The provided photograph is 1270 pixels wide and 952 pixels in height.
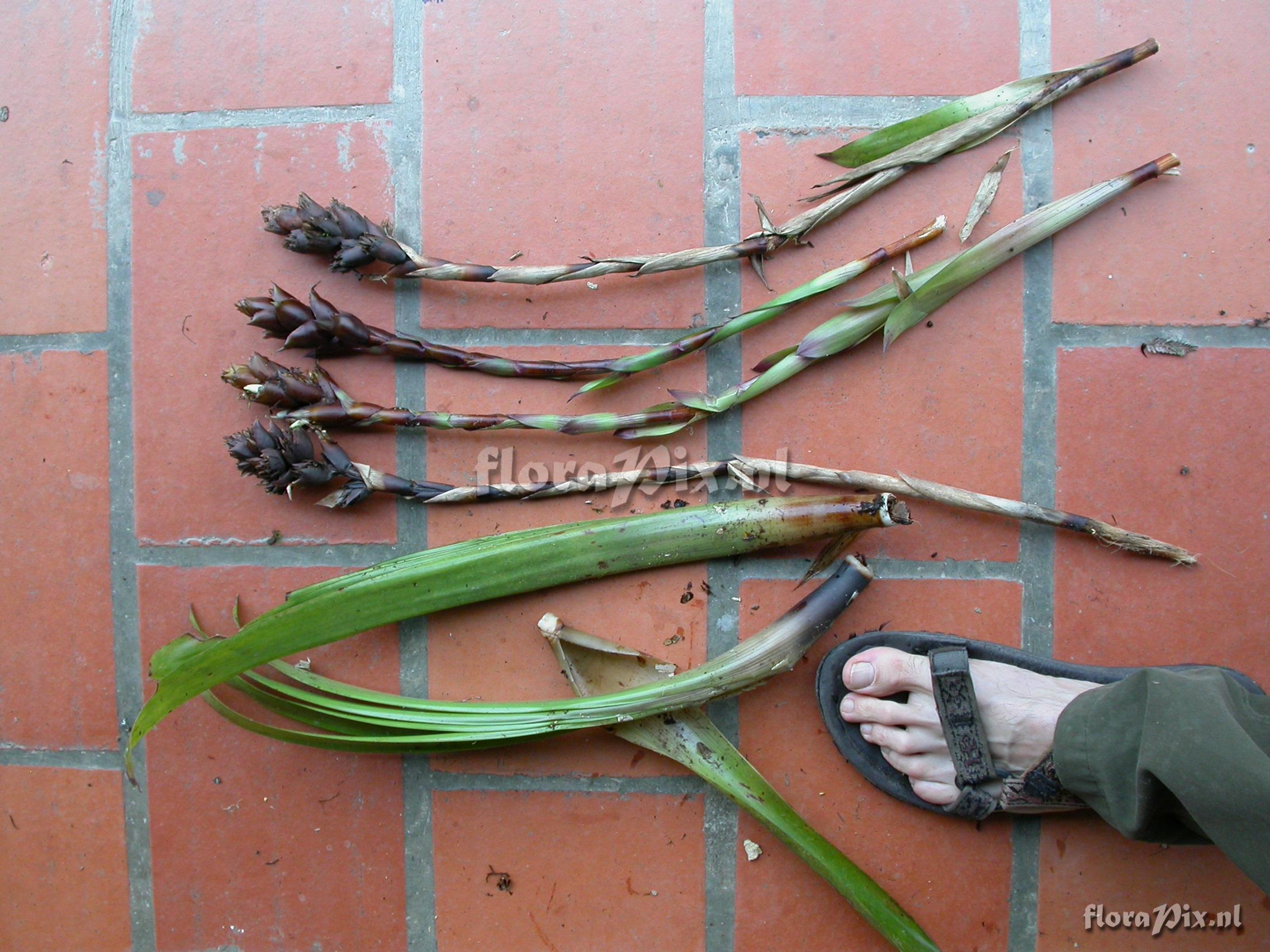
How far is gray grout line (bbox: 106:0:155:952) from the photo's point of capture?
1.02 meters

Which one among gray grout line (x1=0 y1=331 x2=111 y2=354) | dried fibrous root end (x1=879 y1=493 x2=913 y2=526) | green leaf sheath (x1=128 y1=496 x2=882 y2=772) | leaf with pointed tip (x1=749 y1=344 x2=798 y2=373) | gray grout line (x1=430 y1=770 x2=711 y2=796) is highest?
gray grout line (x1=0 y1=331 x2=111 y2=354)

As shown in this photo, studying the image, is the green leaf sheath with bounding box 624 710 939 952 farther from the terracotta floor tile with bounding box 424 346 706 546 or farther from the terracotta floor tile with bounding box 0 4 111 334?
the terracotta floor tile with bounding box 0 4 111 334

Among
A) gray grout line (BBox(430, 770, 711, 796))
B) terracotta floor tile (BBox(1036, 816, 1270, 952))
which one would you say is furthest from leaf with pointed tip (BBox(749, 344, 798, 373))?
terracotta floor tile (BBox(1036, 816, 1270, 952))

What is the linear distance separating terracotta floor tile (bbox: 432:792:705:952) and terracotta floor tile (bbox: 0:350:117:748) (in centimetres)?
51

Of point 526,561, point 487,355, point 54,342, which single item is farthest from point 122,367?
point 526,561

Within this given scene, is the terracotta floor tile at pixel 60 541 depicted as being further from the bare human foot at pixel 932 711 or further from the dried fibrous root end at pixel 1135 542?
the dried fibrous root end at pixel 1135 542

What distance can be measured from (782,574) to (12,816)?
1.11 meters

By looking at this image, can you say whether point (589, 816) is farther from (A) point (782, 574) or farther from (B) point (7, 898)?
(B) point (7, 898)

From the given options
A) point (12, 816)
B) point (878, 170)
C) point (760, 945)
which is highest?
point (878, 170)

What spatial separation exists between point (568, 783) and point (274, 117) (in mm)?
968

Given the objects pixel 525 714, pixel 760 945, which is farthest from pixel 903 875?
pixel 525 714

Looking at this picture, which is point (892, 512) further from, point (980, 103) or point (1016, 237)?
point (980, 103)

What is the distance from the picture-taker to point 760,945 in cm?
100

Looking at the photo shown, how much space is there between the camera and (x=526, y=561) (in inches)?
37.3
